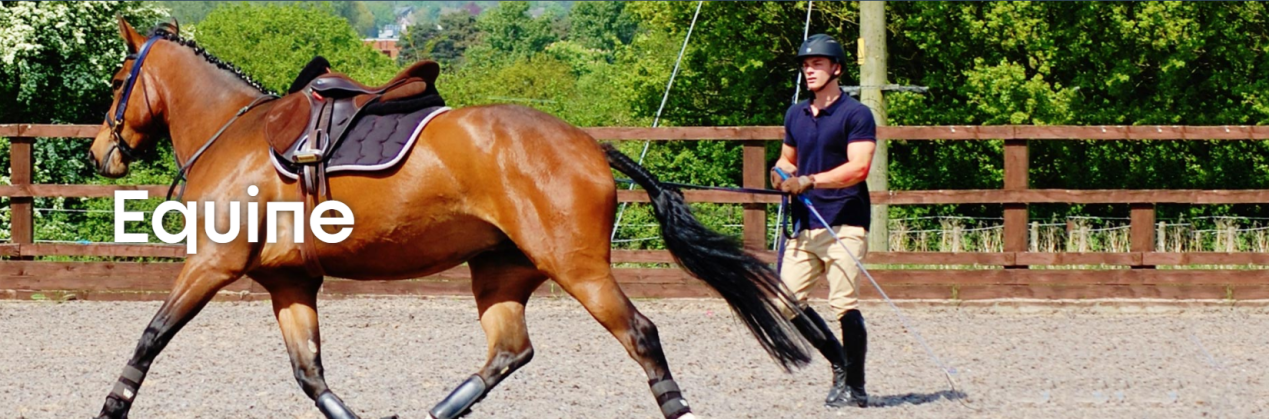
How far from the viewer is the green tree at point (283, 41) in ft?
173

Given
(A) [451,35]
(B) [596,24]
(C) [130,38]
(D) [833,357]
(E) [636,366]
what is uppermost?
(B) [596,24]

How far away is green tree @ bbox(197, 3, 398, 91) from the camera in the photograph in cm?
5259

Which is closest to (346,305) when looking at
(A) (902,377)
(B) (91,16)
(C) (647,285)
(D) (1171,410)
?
(C) (647,285)

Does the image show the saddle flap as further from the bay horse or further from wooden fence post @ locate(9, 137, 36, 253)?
wooden fence post @ locate(9, 137, 36, 253)

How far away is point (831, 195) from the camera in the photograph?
6055 mm

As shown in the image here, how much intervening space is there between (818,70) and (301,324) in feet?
6.88

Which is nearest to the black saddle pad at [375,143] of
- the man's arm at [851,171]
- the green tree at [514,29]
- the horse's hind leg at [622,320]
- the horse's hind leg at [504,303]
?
the horse's hind leg at [504,303]

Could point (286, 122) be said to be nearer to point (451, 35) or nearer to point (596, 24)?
point (451, 35)

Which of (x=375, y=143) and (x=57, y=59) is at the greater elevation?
(x=57, y=59)

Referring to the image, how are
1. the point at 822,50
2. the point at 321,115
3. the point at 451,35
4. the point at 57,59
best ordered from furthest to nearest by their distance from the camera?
the point at 451,35, the point at 57,59, the point at 822,50, the point at 321,115

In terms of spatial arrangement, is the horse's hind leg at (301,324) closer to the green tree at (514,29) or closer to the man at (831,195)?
the man at (831,195)

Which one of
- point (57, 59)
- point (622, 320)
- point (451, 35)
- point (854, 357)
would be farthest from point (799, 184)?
point (451, 35)

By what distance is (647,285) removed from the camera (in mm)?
10289

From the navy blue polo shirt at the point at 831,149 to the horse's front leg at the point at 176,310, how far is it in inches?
85.2
